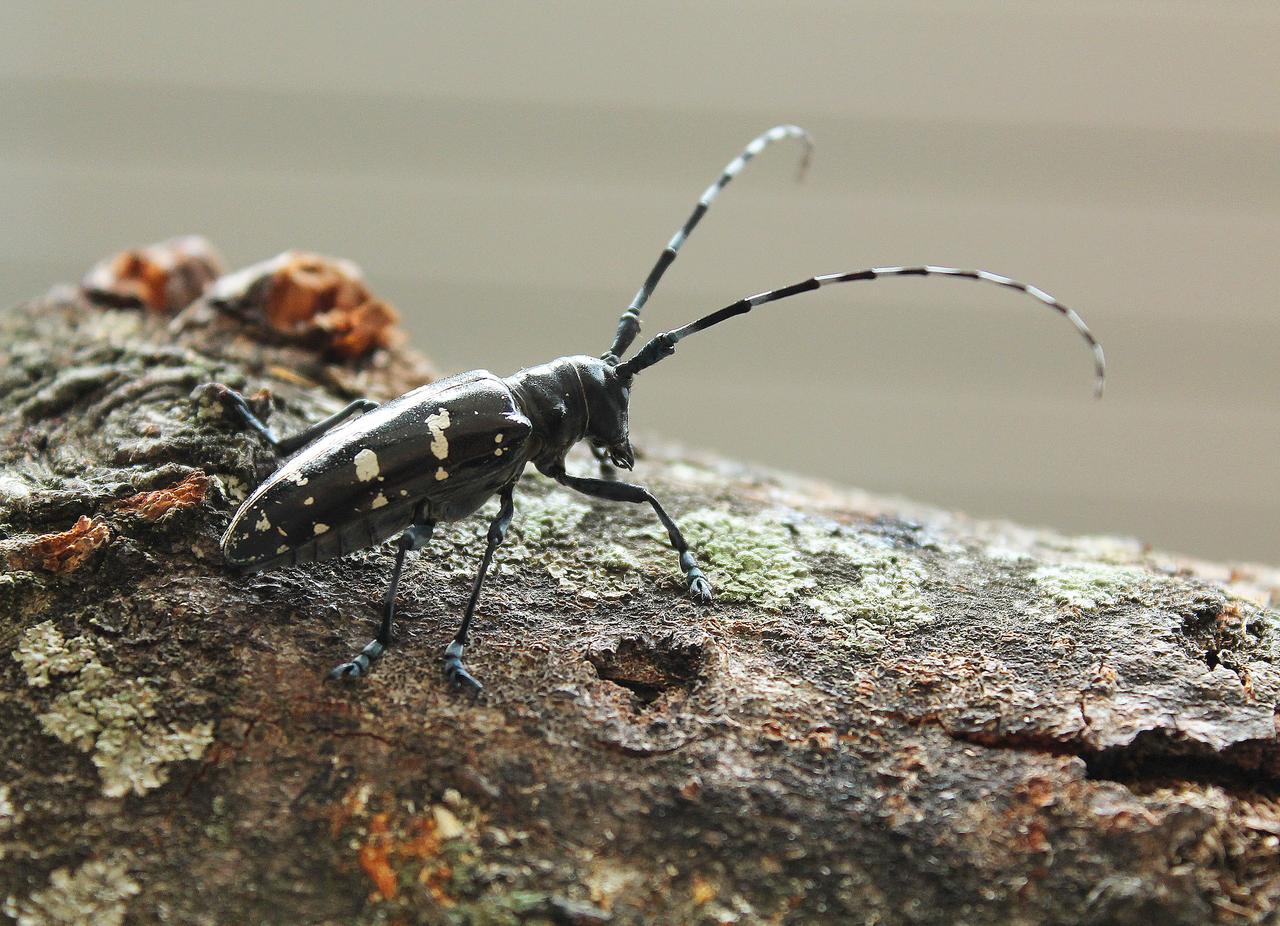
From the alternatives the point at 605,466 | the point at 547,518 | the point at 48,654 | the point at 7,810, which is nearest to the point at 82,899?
the point at 7,810

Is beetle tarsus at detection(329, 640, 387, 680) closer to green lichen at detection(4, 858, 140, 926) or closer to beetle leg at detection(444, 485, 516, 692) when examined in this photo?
beetle leg at detection(444, 485, 516, 692)

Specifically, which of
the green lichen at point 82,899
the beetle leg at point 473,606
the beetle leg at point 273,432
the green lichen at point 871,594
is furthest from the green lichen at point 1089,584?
the green lichen at point 82,899

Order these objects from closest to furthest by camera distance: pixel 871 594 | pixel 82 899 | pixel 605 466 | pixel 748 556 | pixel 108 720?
pixel 82 899, pixel 108 720, pixel 871 594, pixel 748 556, pixel 605 466

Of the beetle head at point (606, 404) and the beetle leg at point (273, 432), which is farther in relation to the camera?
the beetle head at point (606, 404)

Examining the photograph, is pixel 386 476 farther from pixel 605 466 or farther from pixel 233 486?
pixel 605 466

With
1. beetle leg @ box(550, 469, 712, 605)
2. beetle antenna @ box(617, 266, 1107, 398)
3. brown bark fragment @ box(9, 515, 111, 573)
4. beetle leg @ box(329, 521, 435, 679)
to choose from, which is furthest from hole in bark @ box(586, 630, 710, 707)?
brown bark fragment @ box(9, 515, 111, 573)

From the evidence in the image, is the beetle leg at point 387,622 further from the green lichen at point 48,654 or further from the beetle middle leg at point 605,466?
the beetle middle leg at point 605,466
